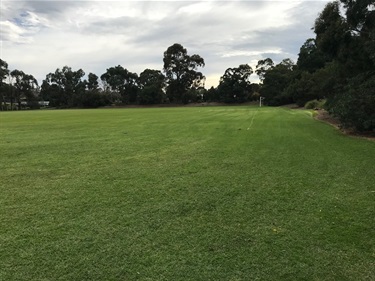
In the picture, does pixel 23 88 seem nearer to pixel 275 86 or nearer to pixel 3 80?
pixel 3 80

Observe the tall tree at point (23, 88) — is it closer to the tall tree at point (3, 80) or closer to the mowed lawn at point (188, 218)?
the tall tree at point (3, 80)

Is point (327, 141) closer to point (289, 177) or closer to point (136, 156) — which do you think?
point (289, 177)

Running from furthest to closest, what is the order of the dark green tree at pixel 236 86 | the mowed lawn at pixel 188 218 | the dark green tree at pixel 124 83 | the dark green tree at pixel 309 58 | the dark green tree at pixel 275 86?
the dark green tree at pixel 124 83
the dark green tree at pixel 236 86
the dark green tree at pixel 275 86
the dark green tree at pixel 309 58
the mowed lawn at pixel 188 218

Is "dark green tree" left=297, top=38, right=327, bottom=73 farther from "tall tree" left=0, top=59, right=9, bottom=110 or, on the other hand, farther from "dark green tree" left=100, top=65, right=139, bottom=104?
"tall tree" left=0, top=59, right=9, bottom=110

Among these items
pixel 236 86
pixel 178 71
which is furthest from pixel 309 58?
pixel 178 71

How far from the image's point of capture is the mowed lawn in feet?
10.6

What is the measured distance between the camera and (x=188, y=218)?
4484 mm

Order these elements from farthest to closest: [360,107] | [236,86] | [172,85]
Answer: [172,85] < [236,86] < [360,107]

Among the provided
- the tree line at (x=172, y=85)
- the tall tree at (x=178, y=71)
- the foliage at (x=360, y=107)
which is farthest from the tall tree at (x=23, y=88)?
the foliage at (x=360, y=107)

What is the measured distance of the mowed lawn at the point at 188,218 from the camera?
3238 mm

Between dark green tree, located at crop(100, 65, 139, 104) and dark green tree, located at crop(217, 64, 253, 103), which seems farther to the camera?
dark green tree, located at crop(100, 65, 139, 104)

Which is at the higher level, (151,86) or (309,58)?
(309,58)

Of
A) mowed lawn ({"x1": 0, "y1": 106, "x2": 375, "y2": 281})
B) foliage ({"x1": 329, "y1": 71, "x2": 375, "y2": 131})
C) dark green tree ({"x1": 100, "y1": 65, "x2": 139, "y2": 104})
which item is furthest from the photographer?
dark green tree ({"x1": 100, "y1": 65, "x2": 139, "y2": 104})

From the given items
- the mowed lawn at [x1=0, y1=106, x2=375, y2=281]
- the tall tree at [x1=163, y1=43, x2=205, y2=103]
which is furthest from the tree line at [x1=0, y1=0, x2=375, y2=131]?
the mowed lawn at [x1=0, y1=106, x2=375, y2=281]
